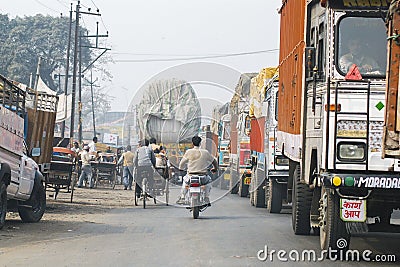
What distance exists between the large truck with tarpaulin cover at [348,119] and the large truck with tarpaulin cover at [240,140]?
13.2m

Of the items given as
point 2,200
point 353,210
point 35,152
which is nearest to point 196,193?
point 35,152

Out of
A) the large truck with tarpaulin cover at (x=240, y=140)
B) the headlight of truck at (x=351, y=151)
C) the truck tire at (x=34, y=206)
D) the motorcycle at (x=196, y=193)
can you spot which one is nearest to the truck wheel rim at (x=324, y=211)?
the headlight of truck at (x=351, y=151)

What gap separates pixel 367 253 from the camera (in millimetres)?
10930

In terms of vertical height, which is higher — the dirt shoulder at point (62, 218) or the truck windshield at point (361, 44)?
the truck windshield at point (361, 44)

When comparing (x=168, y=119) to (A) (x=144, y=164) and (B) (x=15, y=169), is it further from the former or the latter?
(B) (x=15, y=169)

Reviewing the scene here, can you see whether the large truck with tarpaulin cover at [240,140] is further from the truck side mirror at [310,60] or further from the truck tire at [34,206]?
the truck side mirror at [310,60]

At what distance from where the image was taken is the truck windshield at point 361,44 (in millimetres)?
9883

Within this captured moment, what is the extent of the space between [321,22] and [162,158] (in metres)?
12.8

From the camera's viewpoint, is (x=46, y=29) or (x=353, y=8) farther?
(x=46, y=29)

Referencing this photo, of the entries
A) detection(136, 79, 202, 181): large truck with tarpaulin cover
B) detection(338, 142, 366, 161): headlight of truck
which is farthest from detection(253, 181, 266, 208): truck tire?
detection(136, 79, 202, 181): large truck with tarpaulin cover

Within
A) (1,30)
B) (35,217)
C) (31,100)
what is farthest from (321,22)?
(1,30)

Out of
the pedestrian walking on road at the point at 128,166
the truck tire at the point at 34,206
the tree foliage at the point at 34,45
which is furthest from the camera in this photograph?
the tree foliage at the point at 34,45

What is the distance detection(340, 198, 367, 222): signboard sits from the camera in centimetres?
956

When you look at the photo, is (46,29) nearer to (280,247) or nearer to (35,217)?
(35,217)
